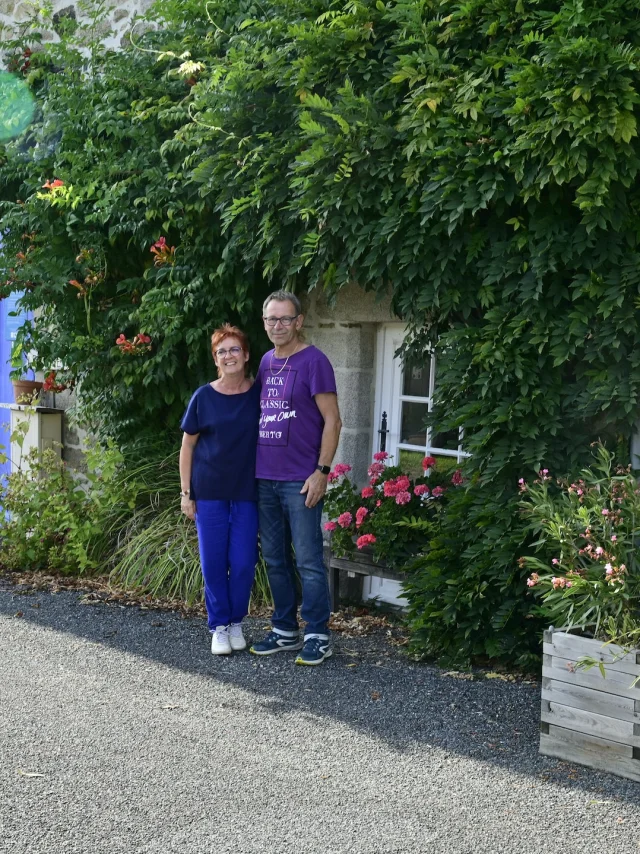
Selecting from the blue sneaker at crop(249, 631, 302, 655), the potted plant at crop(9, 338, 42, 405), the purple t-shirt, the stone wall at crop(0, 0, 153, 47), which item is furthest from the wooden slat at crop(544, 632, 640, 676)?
the stone wall at crop(0, 0, 153, 47)

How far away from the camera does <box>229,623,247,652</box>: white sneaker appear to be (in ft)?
17.8

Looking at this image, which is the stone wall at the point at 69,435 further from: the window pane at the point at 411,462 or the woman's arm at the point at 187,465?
the woman's arm at the point at 187,465

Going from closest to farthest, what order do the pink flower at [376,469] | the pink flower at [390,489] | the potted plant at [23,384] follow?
the pink flower at [390,489] < the pink flower at [376,469] < the potted plant at [23,384]

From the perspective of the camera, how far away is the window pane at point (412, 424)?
643cm

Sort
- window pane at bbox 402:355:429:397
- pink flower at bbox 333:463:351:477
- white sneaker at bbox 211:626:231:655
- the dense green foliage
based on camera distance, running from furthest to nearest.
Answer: window pane at bbox 402:355:429:397 < pink flower at bbox 333:463:351:477 < white sneaker at bbox 211:626:231:655 < the dense green foliage

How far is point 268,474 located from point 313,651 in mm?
923

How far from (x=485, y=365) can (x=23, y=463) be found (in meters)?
4.94

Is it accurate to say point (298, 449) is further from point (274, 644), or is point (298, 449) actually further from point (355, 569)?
point (355, 569)

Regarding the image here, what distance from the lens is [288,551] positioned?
5.38 meters

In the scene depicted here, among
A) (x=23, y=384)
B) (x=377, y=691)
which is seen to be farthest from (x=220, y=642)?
(x=23, y=384)

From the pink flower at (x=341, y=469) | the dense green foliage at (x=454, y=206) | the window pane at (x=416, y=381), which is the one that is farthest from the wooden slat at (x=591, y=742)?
the window pane at (x=416, y=381)

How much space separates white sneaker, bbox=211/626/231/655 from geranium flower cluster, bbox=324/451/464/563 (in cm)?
94

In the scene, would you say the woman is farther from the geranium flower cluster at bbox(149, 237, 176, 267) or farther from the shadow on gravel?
the geranium flower cluster at bbox(149, 237, 176, 267)

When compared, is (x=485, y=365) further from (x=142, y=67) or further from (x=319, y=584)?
(x=142, y=67)
